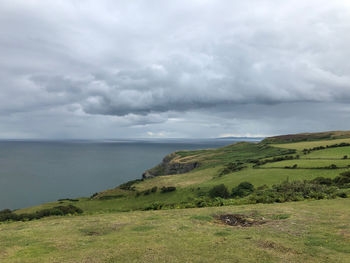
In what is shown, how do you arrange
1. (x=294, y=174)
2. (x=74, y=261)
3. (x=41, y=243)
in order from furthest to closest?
(x=294, y=174) → (x=41, y=243) → (x=74, y=261)

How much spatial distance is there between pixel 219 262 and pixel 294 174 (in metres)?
46.7

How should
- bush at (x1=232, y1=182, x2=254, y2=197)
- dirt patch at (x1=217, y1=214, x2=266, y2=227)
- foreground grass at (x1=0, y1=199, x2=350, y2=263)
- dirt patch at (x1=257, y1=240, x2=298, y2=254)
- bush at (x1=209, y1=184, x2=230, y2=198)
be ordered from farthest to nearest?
bush at (x1=209, y1=184, x2=230, y2=198) < bush at (x1=232, y1=182, x2=254, y2=197) < dirt patch at (x1=217, y1=214, x2=266, y2=227) < dirt patch at (x1=257, y1=240, x2=298, y2=254) < foreground grass at (x1=0, y1=199, x2=350, y2=263)

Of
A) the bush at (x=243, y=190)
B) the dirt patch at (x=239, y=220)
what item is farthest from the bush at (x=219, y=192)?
the dirt patch at (x=239, y=220)

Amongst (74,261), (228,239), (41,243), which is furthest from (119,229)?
(228,239)

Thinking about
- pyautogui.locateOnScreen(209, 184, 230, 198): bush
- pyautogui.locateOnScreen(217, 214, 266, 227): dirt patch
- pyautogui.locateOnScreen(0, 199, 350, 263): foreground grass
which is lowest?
pyautogui.locateOnScreen(209, 184, 230, 198): bush

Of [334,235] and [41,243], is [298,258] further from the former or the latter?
[41,243]

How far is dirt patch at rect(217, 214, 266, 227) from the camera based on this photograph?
15964mm

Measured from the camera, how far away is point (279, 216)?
55.3 ft

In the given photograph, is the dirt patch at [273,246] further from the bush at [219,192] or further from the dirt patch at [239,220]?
the bush at [219,192]

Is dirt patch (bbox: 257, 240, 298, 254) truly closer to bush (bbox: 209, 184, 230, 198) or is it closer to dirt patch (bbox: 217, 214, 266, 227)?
dirt patch (bbox: 217, 214, 266, 227)

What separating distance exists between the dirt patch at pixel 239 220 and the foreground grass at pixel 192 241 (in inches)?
35.9

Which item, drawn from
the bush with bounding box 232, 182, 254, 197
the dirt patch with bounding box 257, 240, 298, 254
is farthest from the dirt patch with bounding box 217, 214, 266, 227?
the bush with bounding box 232, 182, 254, 197

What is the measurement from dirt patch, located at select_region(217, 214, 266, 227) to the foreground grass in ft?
2.99

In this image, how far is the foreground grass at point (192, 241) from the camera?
10138mm
